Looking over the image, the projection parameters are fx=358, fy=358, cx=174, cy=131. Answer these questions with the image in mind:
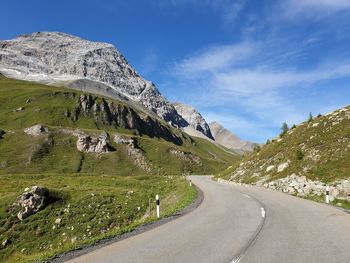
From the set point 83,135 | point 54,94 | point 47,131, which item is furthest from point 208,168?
point 54,94

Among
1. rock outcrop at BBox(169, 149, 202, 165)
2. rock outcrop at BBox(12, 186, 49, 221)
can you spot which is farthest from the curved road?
rock outcrop at BBox(169, 149, 202, 165)

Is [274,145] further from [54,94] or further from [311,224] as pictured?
[54,94]

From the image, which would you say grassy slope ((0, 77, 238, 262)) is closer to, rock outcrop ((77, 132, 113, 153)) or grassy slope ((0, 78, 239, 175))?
grassy slope ((0, 78, 239, 175))

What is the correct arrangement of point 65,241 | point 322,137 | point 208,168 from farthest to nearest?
point 208,168 < point 322,137 < point 65,241

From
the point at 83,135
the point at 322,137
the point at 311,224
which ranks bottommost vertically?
the point at 311,224

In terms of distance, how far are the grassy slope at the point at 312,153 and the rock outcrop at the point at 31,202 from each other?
2601cm

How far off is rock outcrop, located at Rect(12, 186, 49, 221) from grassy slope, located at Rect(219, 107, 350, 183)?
26.0m

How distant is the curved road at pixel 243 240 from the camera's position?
1085 centimetres

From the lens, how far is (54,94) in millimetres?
195875

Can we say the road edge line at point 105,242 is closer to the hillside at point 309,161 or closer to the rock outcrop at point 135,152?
the hillside at point 309,161

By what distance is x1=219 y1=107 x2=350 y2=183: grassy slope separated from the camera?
1409 inches

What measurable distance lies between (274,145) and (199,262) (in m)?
46.5

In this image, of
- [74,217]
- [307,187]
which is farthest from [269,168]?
[74,217]

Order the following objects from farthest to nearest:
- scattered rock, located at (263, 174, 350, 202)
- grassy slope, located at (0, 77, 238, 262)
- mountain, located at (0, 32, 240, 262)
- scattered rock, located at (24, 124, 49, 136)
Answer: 1. scattered rock, located at (24, 124, 49, 136)
2. mountain, located at (0, 32, 240, 262)
3. grassy slope, located at (0, 77, 238, 262)
4. scattered rock, located at (263, 174, 350, 202)
